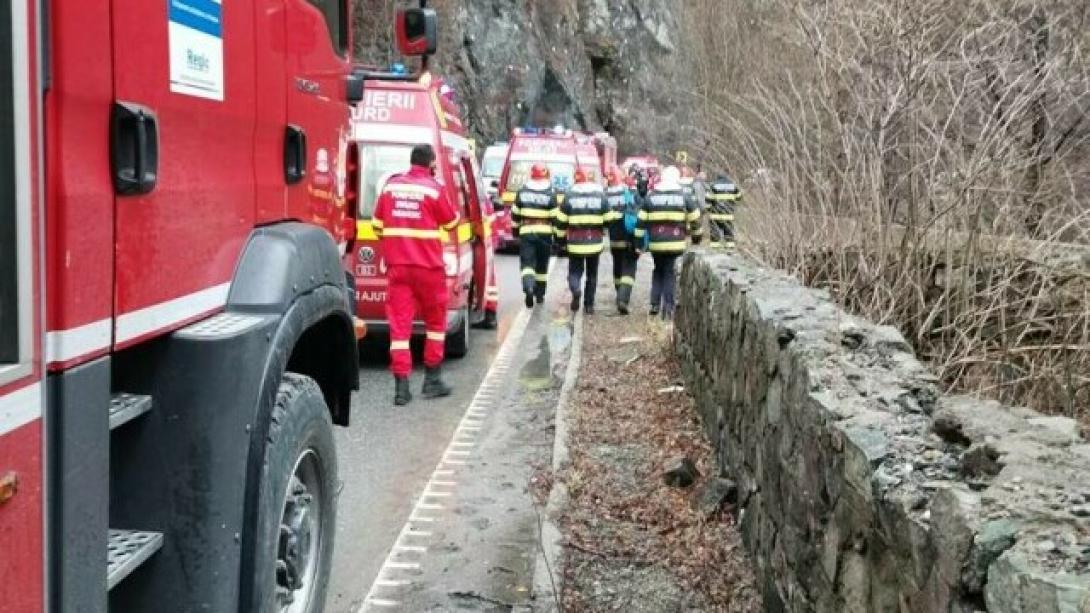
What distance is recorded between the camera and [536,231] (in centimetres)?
1332

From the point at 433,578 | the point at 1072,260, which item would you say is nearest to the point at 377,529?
the point at 433,578

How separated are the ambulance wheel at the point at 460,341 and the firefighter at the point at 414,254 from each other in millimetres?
1433

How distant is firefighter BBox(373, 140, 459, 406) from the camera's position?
7.97 m

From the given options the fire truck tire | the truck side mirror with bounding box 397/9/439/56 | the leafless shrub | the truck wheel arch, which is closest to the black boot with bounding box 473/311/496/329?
the leafless shrub

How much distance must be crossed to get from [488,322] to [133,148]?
9594 mm

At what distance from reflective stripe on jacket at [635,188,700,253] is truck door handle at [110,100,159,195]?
34.1 feet

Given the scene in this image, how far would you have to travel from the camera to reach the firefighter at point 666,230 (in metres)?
12.6

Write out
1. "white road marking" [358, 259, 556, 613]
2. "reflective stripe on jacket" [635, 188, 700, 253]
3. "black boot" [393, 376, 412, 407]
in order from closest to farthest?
"white road marking" [358, 259, 556, 613] < "black boot" [393, 376, 412, 407] < "reflective stripe on jacket" [635, 188, 700, 253]

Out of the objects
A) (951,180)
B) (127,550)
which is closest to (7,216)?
(127,550)

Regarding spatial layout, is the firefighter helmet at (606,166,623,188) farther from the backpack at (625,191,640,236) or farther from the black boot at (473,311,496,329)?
the black boot at (473,311,496,329)

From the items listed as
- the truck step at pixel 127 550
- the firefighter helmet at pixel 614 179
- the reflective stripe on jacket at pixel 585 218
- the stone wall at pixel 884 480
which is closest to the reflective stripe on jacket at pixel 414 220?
the stone wall at pixel 884 480

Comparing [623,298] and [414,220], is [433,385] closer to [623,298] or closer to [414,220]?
[414,220]

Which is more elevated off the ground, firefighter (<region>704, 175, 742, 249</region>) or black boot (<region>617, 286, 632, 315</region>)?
firefighter (<region>704, 175, 742, 249</region>)

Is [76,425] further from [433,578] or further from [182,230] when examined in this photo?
[433,578]
